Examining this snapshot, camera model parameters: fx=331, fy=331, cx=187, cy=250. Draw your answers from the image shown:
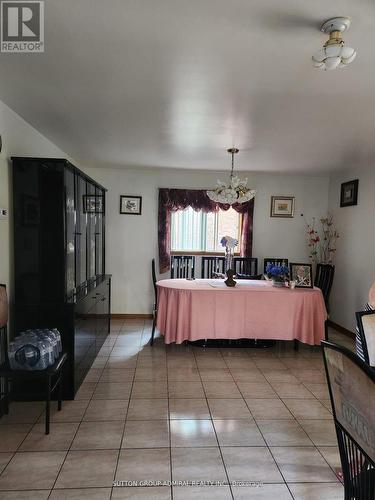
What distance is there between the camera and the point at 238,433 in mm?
2385

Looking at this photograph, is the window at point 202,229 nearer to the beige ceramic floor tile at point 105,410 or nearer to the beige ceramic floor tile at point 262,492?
the beige ceramic floor tile at point 105,410

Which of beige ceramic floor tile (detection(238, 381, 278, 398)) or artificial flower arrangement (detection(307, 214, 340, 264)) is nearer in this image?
beige ceramic floor tile (detection(238, 381, 278, 398))

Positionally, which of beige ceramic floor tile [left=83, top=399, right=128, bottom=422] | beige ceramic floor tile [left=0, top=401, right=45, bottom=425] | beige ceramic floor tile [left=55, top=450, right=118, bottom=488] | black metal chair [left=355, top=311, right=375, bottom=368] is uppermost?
black metal chair [left=355, top=311, right=375, bottom=368]

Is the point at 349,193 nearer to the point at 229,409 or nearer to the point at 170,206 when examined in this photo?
the point at 170,206

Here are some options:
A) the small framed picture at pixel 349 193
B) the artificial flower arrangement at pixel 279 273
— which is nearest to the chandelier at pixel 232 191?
the artificial flower arrangement at pixel 279 273

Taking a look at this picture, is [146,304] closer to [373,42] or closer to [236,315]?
[236,315]

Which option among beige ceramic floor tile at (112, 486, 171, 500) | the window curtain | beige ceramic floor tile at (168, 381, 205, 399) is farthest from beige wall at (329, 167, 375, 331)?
beige ceramic floor tile at (112, 486, 171, 500)

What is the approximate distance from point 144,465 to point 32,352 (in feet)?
3.54

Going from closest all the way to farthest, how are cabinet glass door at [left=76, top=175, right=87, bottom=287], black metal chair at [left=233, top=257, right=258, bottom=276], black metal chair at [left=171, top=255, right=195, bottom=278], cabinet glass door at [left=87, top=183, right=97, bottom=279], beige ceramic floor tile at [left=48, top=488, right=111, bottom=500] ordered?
1. beige ceramic floor tile at [left=48, top=488, right=111, bottom=500]
2. cabinet glass door at [left=76, top=175, right=87, bottom=287]
3. cabinet glass door at [left=87, top=183, right=97, bottom=279]
4. black metal chair at [left=171, top=255, right=195, bottom=278]
5. black metal chair at [left=233, top=257, right=258, bottom=276]

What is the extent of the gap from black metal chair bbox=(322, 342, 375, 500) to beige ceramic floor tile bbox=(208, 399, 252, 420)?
1.39 meters

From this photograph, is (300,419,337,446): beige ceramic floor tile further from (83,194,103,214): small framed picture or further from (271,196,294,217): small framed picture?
(271,196,294,217): small framed picture

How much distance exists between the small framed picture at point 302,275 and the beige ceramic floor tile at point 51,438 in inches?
118

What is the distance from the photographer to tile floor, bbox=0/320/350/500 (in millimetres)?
1862

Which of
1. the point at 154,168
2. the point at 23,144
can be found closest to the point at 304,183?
the point at 154,168
